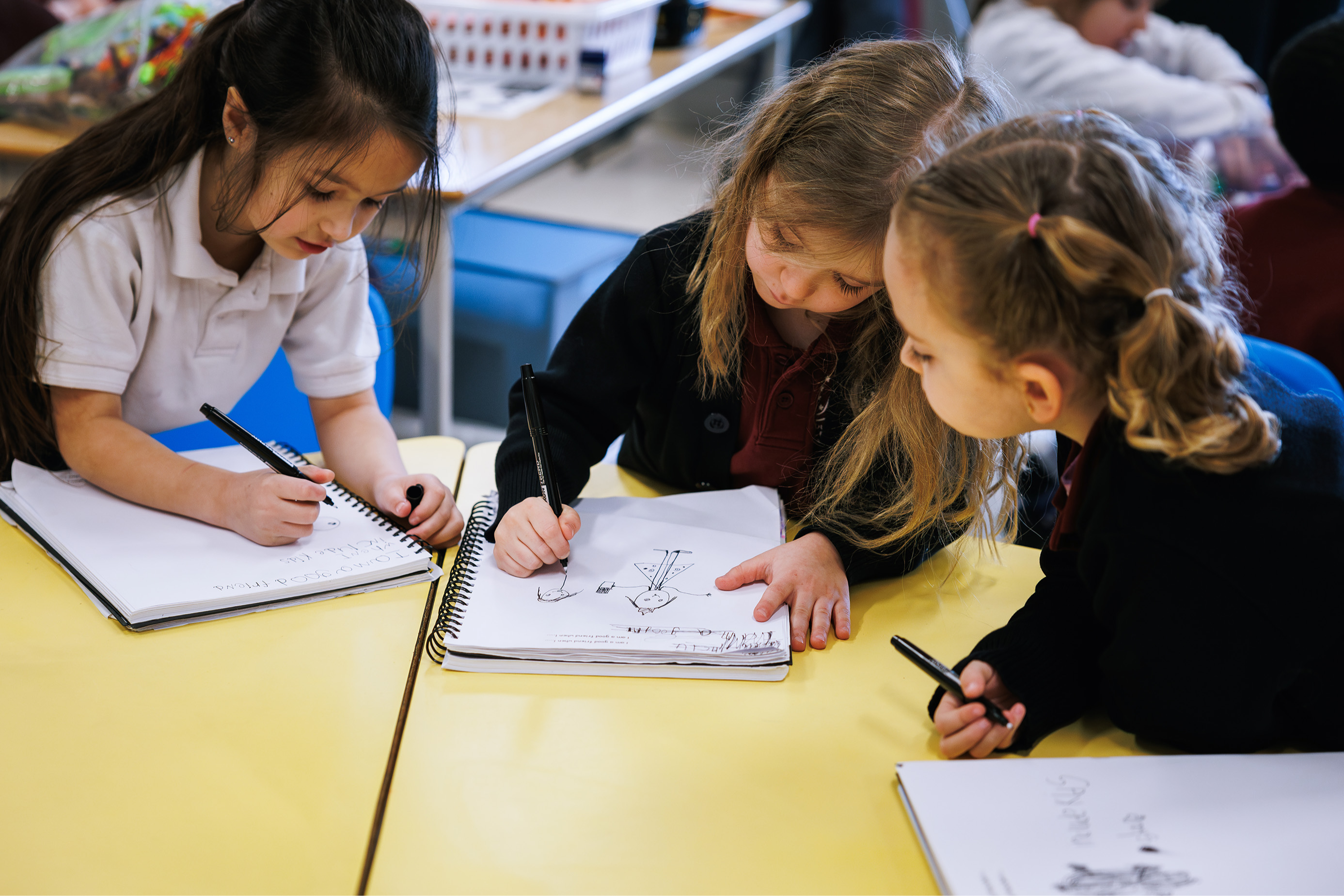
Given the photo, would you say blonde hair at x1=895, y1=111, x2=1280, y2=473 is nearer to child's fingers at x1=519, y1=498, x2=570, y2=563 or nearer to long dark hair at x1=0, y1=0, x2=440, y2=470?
child's fingers at x1=519, y1=498, x2=570, y2=563

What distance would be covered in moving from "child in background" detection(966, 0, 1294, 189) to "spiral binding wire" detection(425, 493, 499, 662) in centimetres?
204

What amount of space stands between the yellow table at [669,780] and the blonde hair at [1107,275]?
258 millimetres

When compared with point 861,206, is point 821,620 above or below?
below

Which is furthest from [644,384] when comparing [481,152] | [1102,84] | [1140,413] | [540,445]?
[1102,84]

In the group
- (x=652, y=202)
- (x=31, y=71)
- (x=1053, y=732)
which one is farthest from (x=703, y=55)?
(x=1053, y=732)

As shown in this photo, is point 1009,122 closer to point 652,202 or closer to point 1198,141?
point 1198,141

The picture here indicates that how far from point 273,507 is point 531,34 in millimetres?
1748

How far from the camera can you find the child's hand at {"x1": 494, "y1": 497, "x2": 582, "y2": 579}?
0.84 m

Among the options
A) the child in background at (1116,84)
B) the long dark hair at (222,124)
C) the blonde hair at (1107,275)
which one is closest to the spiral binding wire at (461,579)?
the long dark hair at (222,124)

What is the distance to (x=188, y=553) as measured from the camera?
0.85 m

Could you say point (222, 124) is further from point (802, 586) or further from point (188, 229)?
point (802, 586)

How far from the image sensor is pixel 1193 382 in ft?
2.01

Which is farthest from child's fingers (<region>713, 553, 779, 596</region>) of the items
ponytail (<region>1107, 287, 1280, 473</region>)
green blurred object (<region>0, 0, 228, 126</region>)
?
green blurred object (<region>0, 0, 228, 126</region>)

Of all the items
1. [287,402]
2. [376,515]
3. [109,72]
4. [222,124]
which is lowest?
[287,402]
